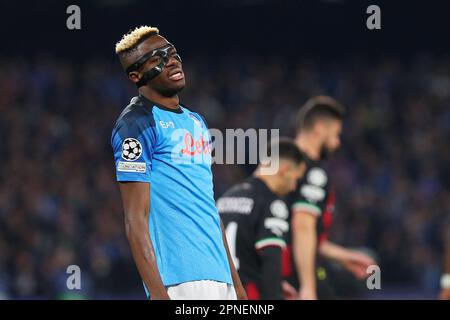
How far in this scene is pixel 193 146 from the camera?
4836 millimetres

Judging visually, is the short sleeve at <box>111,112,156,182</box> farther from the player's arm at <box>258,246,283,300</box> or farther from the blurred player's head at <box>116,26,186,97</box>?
the player's arm at <box>258,246,283,300</box>

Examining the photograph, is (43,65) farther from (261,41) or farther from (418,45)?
(418,45)

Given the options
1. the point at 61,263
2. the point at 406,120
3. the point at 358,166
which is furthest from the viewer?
the point at 406,120

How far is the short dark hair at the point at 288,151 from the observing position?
7.58m

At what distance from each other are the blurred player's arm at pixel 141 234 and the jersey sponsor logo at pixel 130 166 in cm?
6

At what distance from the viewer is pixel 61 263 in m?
14.6

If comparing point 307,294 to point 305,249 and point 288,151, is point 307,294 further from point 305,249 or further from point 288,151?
point 288,151

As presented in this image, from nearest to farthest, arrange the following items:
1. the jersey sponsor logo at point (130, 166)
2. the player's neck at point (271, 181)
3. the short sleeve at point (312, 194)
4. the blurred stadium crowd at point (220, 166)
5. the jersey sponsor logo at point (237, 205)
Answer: the jersey sponsor logo at point (130, 166), the jersey sponsor logo at point (237, 205), the player's neck at point (271, 181), the short sleeve at point (312, 194), the blurred stadium crowd at point (220, 166)

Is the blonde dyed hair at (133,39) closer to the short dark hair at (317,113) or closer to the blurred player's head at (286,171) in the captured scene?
the blurred player's head at (286,171)

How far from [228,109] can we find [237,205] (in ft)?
40.6

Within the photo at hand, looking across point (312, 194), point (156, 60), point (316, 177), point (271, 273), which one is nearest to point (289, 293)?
point (271, 273)

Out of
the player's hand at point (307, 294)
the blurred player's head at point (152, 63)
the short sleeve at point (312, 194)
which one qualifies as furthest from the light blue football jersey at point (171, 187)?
the short sleeve at point (312, 194)

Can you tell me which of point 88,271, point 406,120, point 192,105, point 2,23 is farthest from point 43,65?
point 406,120

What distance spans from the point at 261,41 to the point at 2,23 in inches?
218
